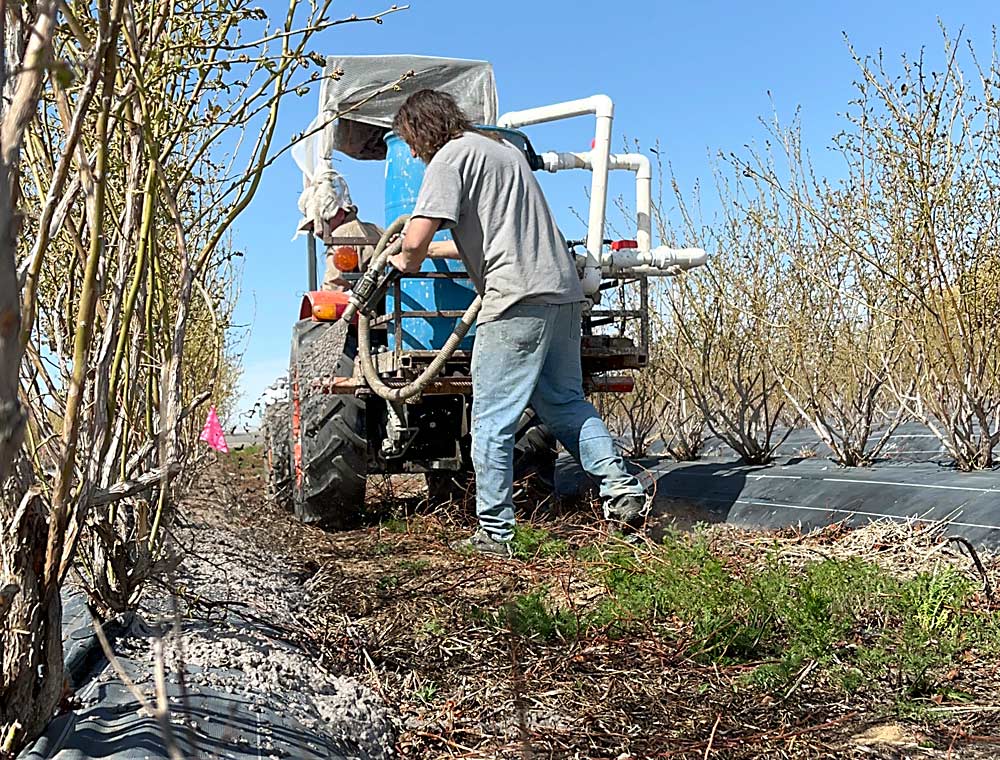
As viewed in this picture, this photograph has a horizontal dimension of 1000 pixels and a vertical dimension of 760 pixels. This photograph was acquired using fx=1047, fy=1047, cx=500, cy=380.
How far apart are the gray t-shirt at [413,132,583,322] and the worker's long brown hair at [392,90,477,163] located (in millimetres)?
71

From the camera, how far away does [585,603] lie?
131 inches

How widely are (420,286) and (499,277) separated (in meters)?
0.81

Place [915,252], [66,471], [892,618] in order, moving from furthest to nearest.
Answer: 1. [915,252]
2. [892,618]
3. [66,471]

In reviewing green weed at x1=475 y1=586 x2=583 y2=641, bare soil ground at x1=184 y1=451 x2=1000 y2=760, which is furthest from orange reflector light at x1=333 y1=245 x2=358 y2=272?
green weed at x1=475 y1=586 x2=583 y2=641

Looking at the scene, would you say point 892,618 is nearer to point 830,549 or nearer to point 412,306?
point 830,549

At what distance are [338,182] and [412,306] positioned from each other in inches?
48.0

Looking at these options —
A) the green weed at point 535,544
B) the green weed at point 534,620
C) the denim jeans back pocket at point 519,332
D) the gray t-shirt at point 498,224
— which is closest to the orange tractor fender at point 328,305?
the gray t-shirt at point 498,224

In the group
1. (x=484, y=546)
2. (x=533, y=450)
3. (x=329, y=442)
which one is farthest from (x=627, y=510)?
(x=329, y=442)

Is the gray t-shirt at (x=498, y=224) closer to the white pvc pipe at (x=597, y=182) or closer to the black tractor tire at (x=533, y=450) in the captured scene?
the white pvc pipe at (x=597, y=182)

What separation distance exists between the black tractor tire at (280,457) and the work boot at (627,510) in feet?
6.95

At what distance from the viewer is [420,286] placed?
197 inches

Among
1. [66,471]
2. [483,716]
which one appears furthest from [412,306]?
[66,471]

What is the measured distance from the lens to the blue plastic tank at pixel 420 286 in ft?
16.3

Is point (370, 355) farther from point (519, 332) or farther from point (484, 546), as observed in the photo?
point (484, 546)
